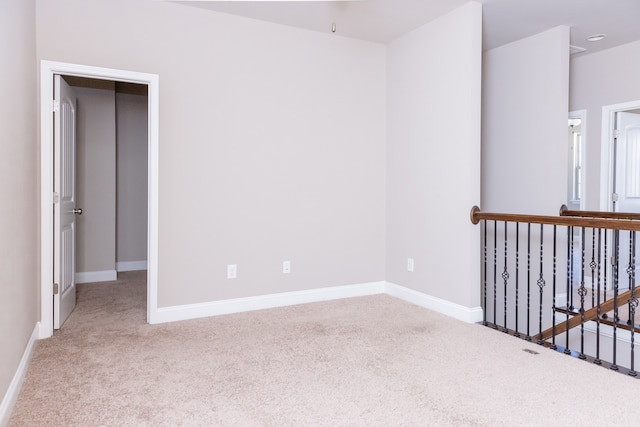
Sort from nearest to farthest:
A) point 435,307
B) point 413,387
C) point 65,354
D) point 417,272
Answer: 1. point 413,387
2. point 65,354
3. point 435,307
4. point 417,272

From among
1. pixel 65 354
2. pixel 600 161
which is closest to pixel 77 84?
pixel 65 354

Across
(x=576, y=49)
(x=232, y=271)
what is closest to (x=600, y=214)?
(x=576, y=49)

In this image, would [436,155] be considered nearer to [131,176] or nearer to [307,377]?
[307,377]

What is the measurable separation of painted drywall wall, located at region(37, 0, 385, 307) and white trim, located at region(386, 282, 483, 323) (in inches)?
11.4

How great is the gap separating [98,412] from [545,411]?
6.81 feet

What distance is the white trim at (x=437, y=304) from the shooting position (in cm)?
347

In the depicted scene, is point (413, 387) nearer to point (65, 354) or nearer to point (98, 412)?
point (98, 412)

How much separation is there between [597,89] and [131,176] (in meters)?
5.76

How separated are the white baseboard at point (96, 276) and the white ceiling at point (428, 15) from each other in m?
3.32

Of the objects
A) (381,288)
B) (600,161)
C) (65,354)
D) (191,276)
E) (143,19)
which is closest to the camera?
(65,354)

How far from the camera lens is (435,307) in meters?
3.77

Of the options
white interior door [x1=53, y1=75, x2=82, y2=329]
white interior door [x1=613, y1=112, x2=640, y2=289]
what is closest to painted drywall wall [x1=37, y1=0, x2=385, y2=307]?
white interior door [x1=53, y1=75, x2=82, y2=329]

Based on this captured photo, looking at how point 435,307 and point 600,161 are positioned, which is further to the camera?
point 600,161

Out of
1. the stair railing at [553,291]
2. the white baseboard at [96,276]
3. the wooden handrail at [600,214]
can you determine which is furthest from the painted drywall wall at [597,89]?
the white baseboard at [96,276]
